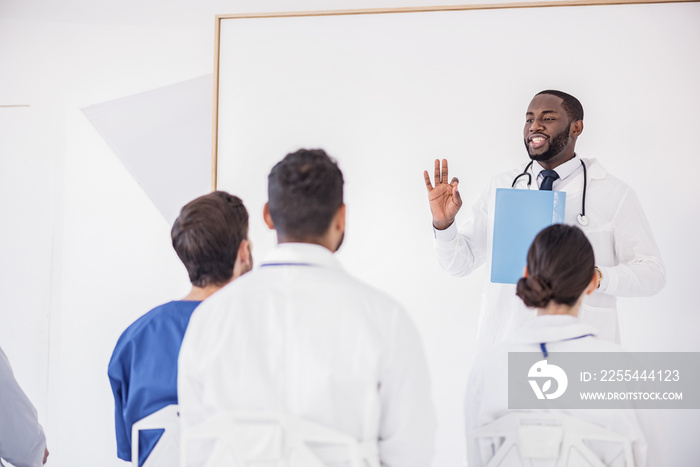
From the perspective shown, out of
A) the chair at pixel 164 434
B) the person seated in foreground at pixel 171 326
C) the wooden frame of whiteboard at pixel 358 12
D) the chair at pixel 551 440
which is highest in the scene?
the wooden frame of whiteboard at pixel 358 12

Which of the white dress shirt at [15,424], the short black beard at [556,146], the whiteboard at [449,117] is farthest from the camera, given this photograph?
the whiteboard at [449,117]

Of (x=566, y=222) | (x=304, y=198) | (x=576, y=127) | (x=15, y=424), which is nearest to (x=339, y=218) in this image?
(x=304, y=198)

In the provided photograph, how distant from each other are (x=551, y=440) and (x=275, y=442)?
1.89 feet

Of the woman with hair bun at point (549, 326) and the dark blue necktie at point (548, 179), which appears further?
the dark blue necktie at point (548, 179)

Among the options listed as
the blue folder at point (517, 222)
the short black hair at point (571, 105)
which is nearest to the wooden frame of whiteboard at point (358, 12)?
the short black hair at point (571, 105)

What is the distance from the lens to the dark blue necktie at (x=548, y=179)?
7.52 ft

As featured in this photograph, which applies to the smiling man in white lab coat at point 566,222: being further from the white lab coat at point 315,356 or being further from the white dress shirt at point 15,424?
the white dress shirt at point 15,424

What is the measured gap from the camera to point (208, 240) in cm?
158

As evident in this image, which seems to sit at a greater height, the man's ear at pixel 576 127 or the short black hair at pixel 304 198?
the man's ear at pixel 576 127

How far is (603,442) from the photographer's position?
4.56 feet

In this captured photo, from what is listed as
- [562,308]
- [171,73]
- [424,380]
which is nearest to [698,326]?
[562,308]

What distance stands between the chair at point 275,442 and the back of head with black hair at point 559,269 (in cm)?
54

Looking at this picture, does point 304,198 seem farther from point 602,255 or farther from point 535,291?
point 602,255

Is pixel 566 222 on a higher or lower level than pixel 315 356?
higher
